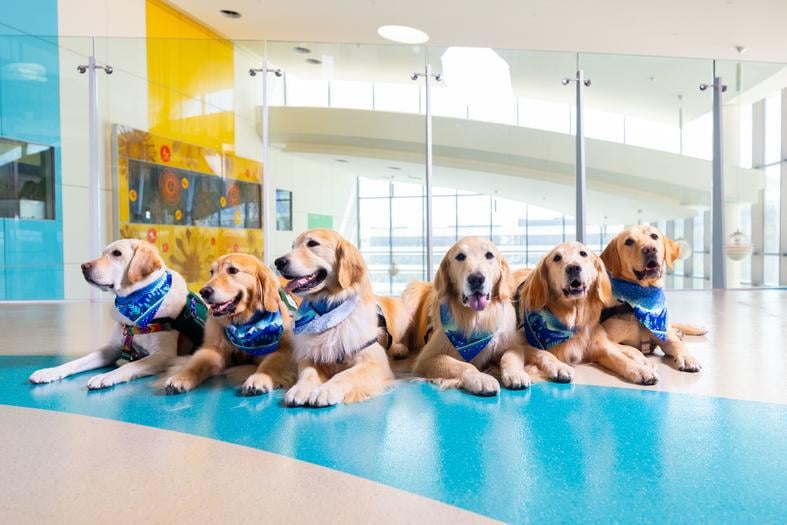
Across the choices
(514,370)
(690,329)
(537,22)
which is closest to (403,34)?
(537,22)

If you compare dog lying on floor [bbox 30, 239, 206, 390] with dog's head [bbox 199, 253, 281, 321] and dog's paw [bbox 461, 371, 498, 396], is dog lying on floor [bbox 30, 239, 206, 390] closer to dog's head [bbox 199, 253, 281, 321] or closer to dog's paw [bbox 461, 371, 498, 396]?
dog's head [bbox 199, 253, 281, 321]

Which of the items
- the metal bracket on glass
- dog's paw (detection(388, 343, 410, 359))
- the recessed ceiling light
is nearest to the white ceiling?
the recessed ceiling light

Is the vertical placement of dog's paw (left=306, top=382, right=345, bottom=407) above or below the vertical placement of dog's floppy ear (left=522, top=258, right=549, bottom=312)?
below

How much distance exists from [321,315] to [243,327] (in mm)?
422

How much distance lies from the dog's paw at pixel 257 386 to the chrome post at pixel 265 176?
4.97 m

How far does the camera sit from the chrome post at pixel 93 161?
674 centimetres

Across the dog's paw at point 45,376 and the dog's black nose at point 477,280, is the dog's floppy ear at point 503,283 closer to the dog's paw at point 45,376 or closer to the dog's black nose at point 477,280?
the dog's black nose at point 477,280

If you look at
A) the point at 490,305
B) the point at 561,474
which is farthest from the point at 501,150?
the point at 561,474

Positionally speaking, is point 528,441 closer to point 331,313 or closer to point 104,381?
point 331,313

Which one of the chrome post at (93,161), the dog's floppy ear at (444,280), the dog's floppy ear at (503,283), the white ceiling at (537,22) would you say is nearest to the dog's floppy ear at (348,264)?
the dog's floppy ear at (444,280)

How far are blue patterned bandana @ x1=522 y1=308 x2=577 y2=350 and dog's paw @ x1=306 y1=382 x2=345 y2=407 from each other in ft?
3.50

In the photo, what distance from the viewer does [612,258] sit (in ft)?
9.34

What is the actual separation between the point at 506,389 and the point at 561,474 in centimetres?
89

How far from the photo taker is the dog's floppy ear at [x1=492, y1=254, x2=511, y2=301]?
252 cm
